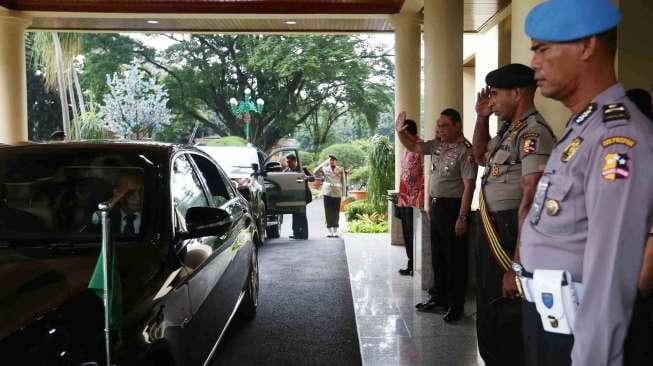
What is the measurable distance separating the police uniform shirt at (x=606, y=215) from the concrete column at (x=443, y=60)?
19.9 ft

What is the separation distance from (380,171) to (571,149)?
11310mm

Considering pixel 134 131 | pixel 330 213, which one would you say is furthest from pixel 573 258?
pixel 134 131

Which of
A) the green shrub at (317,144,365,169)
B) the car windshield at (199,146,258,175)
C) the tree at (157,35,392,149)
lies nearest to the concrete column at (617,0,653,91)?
the car windshield at (199,146,258,175)

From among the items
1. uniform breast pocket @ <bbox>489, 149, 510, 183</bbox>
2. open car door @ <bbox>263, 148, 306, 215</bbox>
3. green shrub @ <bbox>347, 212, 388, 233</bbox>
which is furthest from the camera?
green shrub @ <bbox>347, 212, 388, 233</bbox>

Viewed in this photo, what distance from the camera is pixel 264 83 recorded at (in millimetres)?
30719

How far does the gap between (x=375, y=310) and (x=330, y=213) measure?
247 inches

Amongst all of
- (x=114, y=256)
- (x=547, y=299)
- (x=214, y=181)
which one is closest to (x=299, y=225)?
(x=214, y=181)

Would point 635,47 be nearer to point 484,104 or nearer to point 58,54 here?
point 484,104

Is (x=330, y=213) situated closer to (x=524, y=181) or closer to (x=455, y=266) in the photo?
(x=455, y=266)

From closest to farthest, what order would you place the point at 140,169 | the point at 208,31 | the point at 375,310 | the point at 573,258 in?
the point at 573,258, the point at 140,169, the point at 375,310, the point at 208,31

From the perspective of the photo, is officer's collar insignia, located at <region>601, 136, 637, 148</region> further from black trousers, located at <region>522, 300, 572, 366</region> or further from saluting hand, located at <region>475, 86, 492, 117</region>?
saluting hand, located at <region>475, 86, 492, 117</region>

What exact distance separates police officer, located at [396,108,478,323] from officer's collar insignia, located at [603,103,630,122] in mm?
3547

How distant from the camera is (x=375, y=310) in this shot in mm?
5797

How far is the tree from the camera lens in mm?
29047
